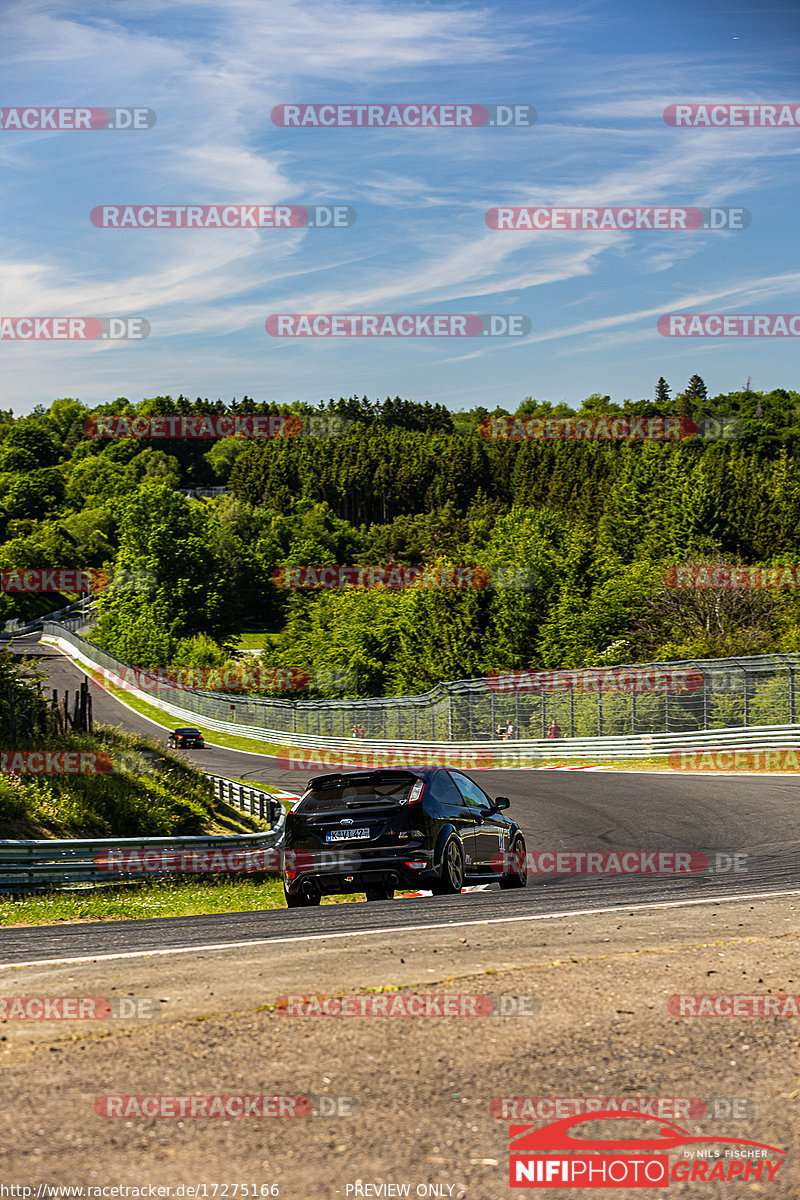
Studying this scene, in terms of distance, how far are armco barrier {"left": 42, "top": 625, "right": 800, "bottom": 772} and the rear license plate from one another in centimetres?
1790

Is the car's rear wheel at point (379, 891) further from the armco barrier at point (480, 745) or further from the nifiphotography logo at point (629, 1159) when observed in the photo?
the armco barrier at point (480, 745)

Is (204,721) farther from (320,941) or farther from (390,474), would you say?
(390,474)

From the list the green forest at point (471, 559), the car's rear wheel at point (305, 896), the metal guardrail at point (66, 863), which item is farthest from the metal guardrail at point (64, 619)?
the car's rear wheel at point (305, 896)

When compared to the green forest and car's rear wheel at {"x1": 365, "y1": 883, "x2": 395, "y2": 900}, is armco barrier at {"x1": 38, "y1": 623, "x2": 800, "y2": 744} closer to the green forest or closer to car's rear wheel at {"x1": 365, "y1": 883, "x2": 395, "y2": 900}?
the green forest

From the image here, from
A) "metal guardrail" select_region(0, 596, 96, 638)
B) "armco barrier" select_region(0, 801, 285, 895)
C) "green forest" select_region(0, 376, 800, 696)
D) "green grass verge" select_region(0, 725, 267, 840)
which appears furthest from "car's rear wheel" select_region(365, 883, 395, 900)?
"metal guardrail" select_region(0, 596, 96, 638)

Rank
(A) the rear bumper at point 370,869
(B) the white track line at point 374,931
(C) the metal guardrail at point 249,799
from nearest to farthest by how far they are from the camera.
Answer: (B) the white track line at point 374,931, (A) the rear bumper at point 370,869, (C) the metal guardrail at point 249,799

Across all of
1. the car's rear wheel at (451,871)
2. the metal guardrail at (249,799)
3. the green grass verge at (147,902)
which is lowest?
the metal guardrail at (249,799)

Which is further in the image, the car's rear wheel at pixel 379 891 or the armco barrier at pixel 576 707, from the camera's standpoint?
the armco barrier at pixel 576 707

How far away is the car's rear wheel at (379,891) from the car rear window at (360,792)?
80cm

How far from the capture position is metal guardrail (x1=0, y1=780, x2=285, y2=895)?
46.2 ft

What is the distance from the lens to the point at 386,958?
23.3 feet

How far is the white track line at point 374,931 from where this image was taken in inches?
291

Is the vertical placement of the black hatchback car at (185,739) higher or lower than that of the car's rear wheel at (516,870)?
lower

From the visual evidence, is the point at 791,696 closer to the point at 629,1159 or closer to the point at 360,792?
the point at 360,792
